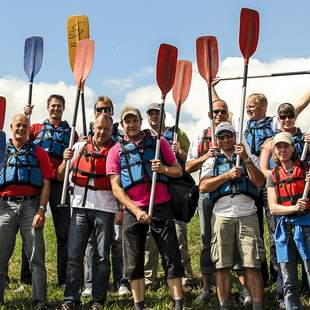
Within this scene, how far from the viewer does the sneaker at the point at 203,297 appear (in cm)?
546

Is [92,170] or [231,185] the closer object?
[231,185]

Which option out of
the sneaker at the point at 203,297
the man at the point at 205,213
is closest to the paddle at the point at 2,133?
the man at the point at 205,213

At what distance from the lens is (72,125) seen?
5.83m

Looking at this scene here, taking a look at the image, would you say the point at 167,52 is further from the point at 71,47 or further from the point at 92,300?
the point at 92,300

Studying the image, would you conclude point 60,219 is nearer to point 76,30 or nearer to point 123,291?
point 123,291

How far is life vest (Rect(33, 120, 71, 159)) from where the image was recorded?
19.6ft

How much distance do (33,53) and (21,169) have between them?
2.45m

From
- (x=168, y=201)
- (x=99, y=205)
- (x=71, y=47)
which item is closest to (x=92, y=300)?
(x=99, y=205)

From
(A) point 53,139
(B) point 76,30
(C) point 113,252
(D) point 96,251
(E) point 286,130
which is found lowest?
(C) point 113,252

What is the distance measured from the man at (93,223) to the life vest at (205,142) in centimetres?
107

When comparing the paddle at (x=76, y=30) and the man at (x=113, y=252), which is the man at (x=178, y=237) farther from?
the paddle at (x=76, y=30)

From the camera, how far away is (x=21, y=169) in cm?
515

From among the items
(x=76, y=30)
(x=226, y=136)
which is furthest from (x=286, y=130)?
(x=76, y=30)

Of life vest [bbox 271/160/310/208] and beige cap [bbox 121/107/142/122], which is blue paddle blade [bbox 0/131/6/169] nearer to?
beige cap [bbox 121/107/142/122]
